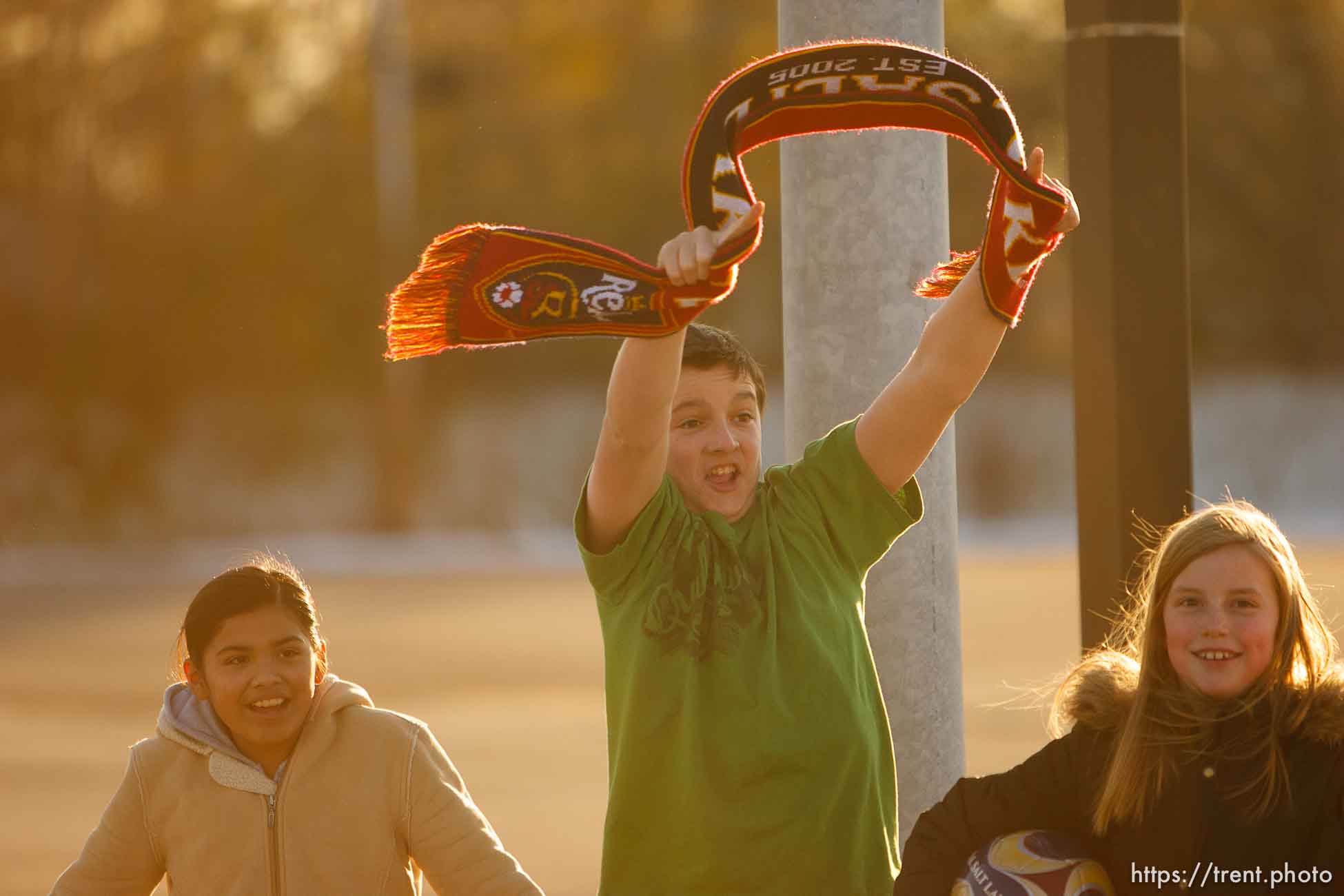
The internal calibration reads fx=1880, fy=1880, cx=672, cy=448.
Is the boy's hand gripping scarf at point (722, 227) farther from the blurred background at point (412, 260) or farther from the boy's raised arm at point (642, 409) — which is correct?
the blurred background at point (412, 260)

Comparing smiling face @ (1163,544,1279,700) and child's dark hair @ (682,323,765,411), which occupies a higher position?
child's dark hair @ (682,323,765,411)

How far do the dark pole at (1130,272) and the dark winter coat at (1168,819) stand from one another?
1.05 meters

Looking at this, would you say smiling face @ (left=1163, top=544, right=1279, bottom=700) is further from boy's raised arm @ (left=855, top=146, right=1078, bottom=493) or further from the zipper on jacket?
the zipper on jacket

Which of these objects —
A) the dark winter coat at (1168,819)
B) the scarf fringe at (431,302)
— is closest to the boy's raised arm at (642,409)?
the scarf fringe at (431,302)

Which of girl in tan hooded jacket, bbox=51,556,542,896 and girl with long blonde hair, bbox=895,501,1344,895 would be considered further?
girl in tan hooded jacket, bbox=51,556,542,896

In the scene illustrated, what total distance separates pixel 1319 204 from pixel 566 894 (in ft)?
70.1

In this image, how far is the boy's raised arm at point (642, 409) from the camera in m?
2.96

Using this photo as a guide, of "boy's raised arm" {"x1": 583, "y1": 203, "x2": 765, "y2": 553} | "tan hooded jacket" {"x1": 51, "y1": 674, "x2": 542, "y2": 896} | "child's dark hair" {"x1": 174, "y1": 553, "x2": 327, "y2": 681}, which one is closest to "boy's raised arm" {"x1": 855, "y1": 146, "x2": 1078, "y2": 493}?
"boy's raised arm" {"x1": 583, "y1": 203, "x2": 765, "y2": 553}

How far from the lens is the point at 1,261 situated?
69.8ft

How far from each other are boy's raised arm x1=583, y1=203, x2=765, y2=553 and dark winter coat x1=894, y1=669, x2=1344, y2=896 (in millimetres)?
801

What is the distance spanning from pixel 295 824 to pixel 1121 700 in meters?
1.51

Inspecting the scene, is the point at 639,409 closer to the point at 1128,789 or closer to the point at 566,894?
the point at 1128,789

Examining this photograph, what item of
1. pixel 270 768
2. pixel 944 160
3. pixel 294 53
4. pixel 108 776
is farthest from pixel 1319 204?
pixel 270 768

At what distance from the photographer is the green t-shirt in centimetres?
313
